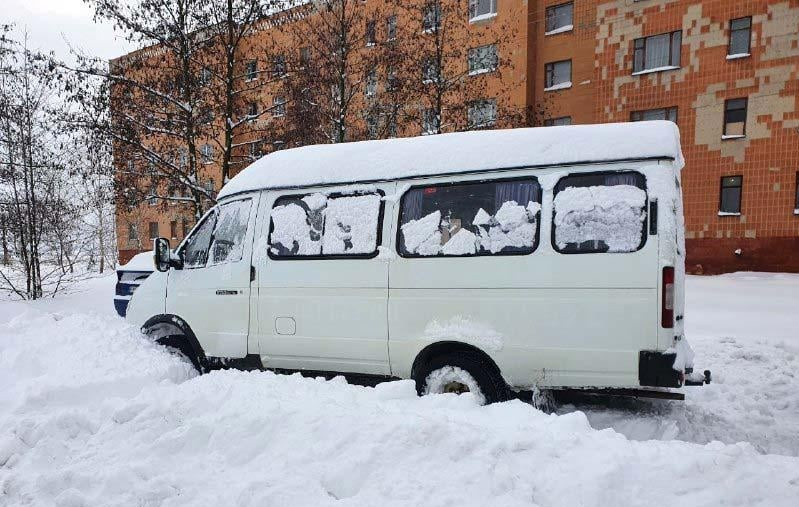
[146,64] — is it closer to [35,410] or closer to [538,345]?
[35,410]

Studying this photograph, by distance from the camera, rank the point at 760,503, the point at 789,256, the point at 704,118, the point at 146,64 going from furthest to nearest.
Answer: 1. the point at 704,118
2. the point at 789,256
3. the point at 146,64
4. the point at 760,503

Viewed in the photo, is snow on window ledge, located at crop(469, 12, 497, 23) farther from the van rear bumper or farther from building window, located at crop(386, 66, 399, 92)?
the van rear bumper

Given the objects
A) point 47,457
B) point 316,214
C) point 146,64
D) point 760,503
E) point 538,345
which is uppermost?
point 146,64

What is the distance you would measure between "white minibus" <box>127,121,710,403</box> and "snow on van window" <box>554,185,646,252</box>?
0.01 metres

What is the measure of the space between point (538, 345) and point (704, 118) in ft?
65.3

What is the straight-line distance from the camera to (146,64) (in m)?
11.1

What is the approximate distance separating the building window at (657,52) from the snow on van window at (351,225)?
20.2m

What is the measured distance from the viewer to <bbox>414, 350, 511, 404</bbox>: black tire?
12.9 ft

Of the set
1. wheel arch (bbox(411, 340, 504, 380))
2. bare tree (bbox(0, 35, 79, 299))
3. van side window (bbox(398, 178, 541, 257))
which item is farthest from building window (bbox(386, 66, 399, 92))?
wheel arch (bbox(411, 340, 504, 380))

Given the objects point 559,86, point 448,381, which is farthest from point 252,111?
point 559,86

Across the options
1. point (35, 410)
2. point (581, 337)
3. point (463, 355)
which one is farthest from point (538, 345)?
point (35, 410)

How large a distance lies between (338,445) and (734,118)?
21.7 meters

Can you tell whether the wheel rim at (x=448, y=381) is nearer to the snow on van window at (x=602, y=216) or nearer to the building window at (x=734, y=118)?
the snow on van window at (x=602, y=216)

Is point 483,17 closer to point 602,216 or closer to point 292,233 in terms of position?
point 292,233
